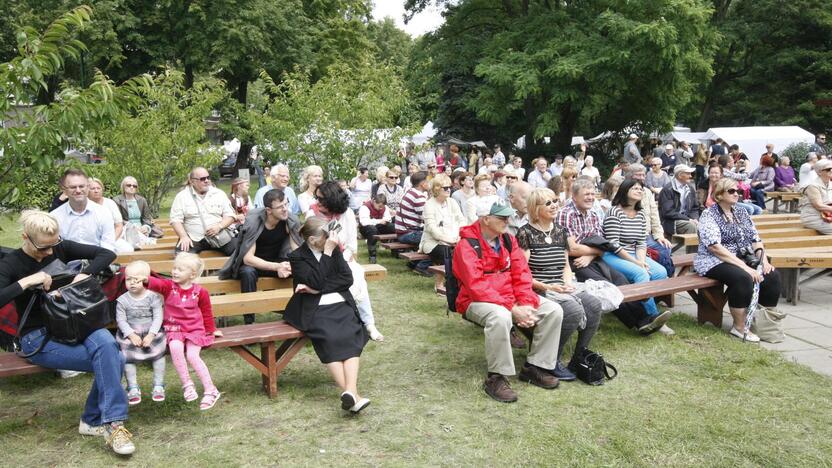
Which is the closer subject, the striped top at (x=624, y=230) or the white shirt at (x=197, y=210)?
the striped top at (x=624, y=230)

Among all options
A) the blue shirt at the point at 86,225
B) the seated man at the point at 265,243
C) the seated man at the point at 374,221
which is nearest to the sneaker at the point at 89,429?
the blue shirt at the point at 86,225

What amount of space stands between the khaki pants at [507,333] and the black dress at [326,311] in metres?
0.88

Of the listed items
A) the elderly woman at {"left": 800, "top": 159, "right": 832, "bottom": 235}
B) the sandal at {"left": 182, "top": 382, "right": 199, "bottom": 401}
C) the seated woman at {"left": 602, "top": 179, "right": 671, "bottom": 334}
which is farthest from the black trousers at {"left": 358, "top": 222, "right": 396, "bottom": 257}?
the sandal at {"left": 182, "top": 382, "right": 199, "bottom": 401}

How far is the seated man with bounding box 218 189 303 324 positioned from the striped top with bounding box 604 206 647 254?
10.0ft

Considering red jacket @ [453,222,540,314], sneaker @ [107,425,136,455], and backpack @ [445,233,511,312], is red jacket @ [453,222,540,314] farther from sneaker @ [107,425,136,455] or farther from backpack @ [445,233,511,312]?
sneaker @ [107,425,136,455]

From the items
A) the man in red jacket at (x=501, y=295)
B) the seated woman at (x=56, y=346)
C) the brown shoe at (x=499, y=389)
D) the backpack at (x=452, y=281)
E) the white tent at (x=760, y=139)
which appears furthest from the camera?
the white tent at (x=760, y=139)

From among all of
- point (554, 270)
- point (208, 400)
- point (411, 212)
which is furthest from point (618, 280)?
point (208, 400)

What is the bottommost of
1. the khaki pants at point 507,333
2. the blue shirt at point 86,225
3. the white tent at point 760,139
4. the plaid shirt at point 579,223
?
the khaki pants at point 507,333

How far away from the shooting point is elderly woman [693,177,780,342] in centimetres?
629

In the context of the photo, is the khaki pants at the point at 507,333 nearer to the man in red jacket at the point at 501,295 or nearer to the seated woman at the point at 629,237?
the man in red jacket at the point at 501,295

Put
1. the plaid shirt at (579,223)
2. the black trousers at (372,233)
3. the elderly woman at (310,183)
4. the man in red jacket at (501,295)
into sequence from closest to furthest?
the man in red jacket at (501,295)
the plaid shirt at (579,223)
the elderly woman at (310,183)
the black trousers at (372,233)

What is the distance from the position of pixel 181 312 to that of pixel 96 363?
62cm

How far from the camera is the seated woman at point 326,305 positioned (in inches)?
185

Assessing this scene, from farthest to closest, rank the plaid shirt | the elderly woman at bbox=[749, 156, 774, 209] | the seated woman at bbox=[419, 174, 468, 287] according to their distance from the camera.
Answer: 1. the elderly woman at bbox=[749, 156, 774, 209]
2. the seated woman at bbox=[419, 174, 468, 287]
3. the plaid shirt
